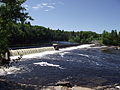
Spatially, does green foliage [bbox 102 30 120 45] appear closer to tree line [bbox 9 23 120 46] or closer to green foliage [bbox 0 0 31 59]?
tree line [bbox 9 23 120 46]

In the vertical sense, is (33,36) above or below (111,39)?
above

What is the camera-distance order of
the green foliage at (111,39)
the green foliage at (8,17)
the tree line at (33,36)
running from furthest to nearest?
1. the green foliage at (111,39)
2. the tree line at (33,36)
3. the green foliage at (8,17)

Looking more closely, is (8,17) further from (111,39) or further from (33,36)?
(111,39)

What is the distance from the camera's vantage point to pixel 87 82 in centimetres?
2550

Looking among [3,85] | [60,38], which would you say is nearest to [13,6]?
[3,85]

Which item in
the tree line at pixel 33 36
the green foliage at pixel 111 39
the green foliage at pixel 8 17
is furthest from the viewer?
the green foliage at pixel 111 39

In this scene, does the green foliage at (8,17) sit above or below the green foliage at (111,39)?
above

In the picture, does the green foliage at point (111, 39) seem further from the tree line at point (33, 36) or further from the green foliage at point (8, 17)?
the green foliage at point (8, 17)

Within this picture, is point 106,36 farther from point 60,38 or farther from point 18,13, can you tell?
point 18,13

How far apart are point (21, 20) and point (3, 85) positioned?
258 inches

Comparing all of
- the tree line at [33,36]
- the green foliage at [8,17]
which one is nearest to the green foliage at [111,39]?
the tree line at [33,36]

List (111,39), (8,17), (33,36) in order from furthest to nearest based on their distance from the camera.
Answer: (111,39) → (33,36) → (8,17)

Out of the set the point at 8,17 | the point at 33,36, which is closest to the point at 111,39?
the point at 33,36

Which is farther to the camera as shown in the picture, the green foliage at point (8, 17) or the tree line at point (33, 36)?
the tree line at point (33, 36)
